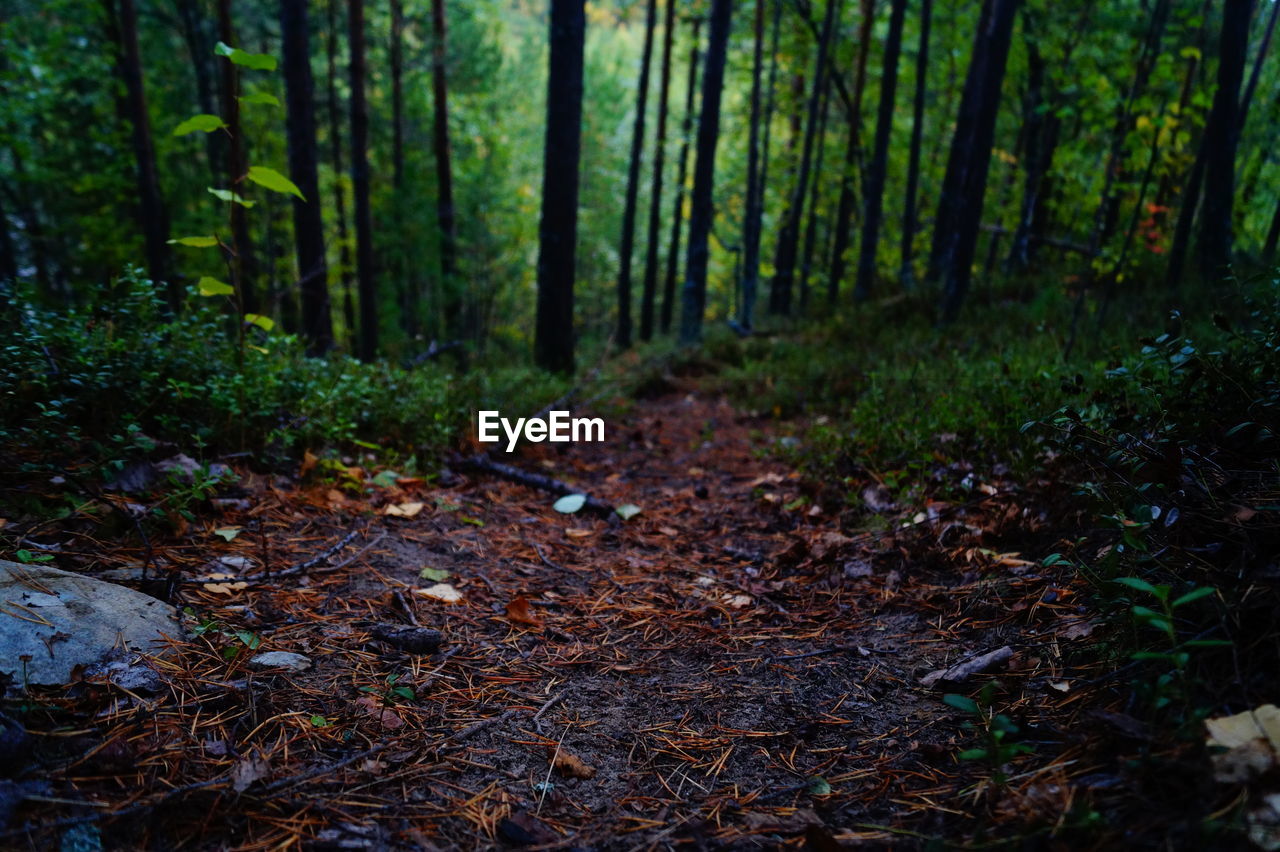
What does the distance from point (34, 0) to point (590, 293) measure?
26.6 m

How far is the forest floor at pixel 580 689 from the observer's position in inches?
60.2

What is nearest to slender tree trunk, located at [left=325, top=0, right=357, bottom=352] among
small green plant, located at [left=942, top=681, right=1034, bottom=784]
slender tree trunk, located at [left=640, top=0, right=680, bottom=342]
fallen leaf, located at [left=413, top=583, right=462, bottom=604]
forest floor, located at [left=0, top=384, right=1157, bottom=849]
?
slender tree trunk, located at [left=640, top=0, right=680, bottom=342]

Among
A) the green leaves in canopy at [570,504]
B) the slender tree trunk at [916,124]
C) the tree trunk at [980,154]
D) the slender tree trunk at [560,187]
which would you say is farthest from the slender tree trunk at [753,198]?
the green leaves in canopy at [570,504]

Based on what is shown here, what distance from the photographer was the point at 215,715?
1806 mm

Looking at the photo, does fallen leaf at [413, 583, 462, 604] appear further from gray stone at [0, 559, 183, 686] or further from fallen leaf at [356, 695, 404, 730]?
gray stone at [0, 559, 183, 686]

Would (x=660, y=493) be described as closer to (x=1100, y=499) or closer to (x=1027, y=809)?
(x=1100, y=499)

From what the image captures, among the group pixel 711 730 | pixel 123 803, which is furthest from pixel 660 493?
pixel 123 803

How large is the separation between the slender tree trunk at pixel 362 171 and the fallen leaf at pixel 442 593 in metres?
9.10

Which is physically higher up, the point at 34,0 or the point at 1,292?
the point at 34,0

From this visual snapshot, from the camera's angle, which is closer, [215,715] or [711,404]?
[215,715]

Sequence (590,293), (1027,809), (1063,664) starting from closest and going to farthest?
(1027,809) < (1063,664) < (590,293)

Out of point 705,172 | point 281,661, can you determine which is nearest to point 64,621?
point 281,661

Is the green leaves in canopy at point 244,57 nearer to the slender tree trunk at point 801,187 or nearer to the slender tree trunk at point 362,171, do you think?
the slender tree trunk at point 362,171

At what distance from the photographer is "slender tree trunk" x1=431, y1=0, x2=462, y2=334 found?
13094 mm
